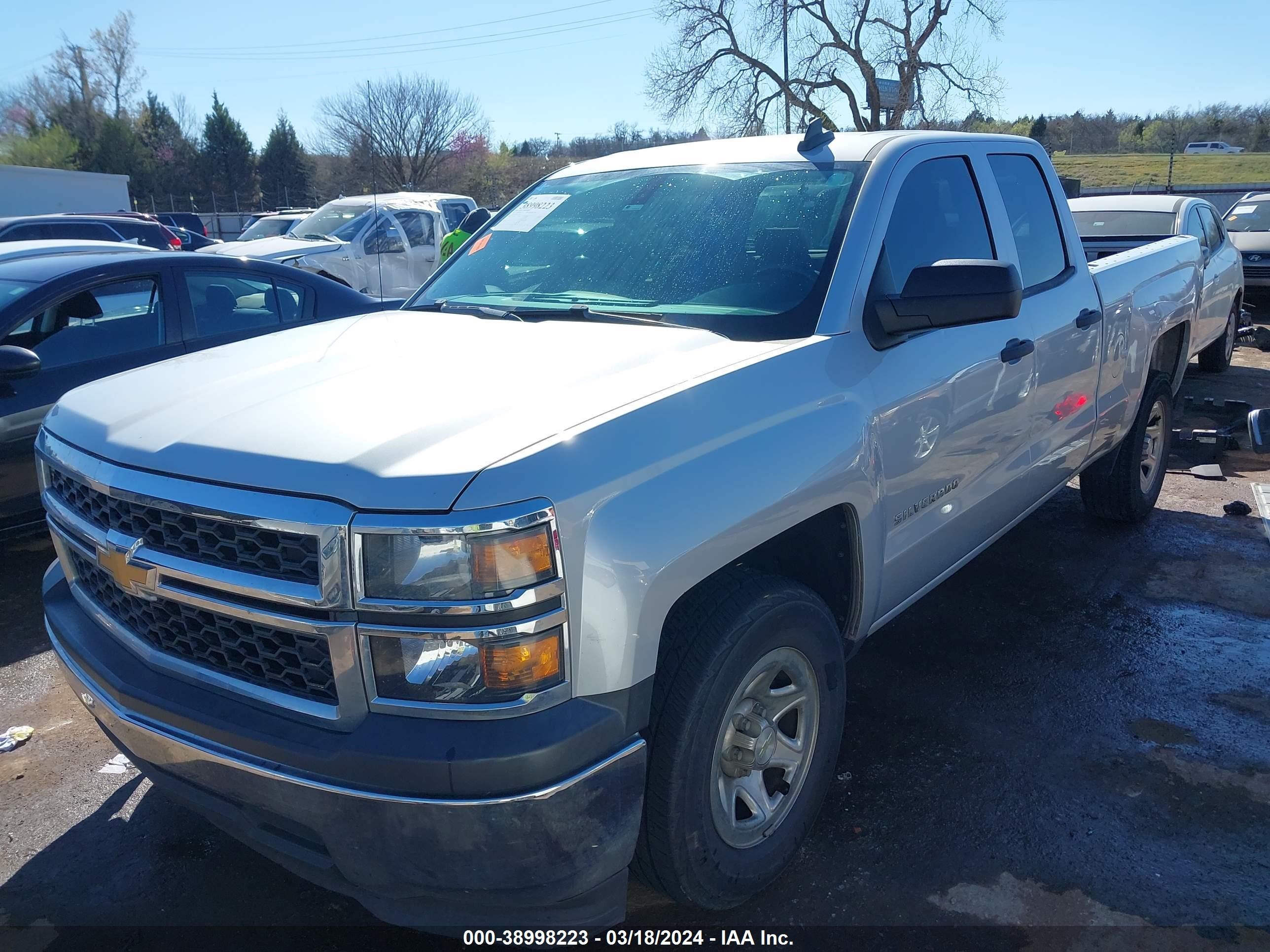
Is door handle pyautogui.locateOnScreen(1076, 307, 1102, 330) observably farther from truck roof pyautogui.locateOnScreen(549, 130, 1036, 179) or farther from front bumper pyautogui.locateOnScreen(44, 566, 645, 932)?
front bumper pyautogui.locateOnScreen(44, 566, 645, 932)

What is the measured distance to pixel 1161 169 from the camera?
45188 millimetres

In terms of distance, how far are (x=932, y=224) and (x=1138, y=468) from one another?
2832 mm

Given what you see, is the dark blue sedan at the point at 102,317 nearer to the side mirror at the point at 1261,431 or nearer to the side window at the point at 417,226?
the side mirror at the point at 1261,431

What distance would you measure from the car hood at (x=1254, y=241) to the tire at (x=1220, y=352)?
5203 mm

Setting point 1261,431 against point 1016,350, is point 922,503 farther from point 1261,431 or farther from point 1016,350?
point 1261,431

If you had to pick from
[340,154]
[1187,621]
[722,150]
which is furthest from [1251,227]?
[340,154]

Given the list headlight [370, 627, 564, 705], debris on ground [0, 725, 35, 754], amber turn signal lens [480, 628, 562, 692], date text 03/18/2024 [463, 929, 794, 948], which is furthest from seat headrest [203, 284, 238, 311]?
amber turn signal lens [480, 628, 562, 692]

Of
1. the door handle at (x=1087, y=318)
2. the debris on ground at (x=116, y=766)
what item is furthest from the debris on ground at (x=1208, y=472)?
the debris on ground at (x=116, y=766)


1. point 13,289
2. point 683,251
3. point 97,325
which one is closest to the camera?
point 683,251

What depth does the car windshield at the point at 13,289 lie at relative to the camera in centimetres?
510

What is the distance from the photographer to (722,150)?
3572 millimetres

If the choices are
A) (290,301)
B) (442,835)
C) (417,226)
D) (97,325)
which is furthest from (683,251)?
(417,226)

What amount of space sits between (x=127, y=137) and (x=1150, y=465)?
59.9 m

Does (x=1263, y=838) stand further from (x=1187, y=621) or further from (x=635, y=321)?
(x=635, y=321)
